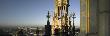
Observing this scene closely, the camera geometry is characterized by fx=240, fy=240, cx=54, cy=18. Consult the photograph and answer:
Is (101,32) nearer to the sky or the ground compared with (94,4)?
nearer to the ground

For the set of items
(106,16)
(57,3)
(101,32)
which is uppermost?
(57,3)

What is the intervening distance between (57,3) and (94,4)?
24230 millimetres

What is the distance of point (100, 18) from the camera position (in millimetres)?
5191

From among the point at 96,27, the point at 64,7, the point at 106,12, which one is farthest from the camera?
the point at 64,7

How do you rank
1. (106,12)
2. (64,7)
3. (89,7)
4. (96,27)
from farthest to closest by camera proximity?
(64,7) → (89,7) → (96,27) → (106,12)

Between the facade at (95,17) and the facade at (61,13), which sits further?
the facade at (61,13)

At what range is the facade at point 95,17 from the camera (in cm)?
510

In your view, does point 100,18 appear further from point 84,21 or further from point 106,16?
point 84,21

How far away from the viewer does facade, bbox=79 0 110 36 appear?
16.7 feet

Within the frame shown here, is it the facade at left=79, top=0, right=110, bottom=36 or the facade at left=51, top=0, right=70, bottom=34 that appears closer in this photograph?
the facade at left=79, top=0, right=110, bottom=36

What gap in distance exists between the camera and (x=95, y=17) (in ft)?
18.9

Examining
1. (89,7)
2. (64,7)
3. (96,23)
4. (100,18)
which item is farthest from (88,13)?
A: (64,7)

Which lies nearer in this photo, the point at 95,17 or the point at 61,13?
the point at 95,17

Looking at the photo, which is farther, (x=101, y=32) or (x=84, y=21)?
(x=84, y=21)
